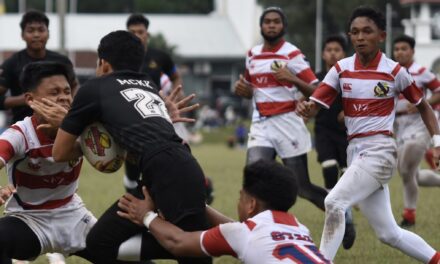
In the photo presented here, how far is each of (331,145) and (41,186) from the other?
572cm

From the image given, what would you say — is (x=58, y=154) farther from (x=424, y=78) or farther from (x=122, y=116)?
(x=424, y=78)

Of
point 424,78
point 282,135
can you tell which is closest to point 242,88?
point 282,135

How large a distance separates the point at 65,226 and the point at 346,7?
204ft

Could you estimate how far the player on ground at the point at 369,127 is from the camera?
7.88 meters

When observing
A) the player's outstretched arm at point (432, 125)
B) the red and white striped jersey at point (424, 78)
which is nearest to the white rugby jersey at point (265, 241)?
the player's outstretched arm at point (432, 125)

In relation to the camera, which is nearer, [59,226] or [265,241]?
[265,241]

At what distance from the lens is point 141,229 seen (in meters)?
6.21

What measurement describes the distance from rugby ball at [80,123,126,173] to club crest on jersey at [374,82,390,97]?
2.56 metres

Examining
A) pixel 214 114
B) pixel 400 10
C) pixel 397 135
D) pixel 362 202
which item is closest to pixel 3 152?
pixel 362 202

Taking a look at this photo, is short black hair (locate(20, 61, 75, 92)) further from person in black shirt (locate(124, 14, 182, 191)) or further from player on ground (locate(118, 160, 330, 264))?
person in black shirt (locate(124, 14, 182, 191))

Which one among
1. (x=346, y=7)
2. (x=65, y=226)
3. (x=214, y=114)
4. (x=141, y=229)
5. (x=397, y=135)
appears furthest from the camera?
(x=346, y=7)

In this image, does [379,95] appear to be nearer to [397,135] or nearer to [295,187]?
[295,187]

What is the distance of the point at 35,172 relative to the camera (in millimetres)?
6949

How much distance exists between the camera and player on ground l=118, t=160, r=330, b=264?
550cm
